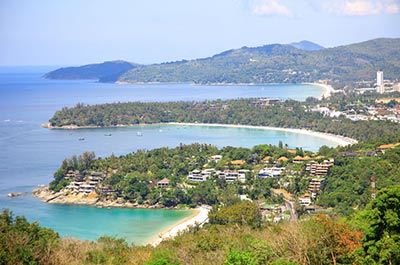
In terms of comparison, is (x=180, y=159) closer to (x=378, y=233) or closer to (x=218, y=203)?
(x=218, y=203)

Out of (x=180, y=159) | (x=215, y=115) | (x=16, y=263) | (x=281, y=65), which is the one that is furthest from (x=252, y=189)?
(x=281, y=65)

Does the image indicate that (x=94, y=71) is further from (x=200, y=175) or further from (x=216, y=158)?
(x=200, y=175)

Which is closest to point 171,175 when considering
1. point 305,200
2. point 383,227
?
point 305,200

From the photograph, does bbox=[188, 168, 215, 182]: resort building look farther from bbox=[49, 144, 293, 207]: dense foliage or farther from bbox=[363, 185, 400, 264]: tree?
bbox=[363, 185, 400, 264]: tree

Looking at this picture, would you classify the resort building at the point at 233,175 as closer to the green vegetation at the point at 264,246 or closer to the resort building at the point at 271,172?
the resort building at the point at 271,172

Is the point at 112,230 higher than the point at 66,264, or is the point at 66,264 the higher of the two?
the point at 66,264

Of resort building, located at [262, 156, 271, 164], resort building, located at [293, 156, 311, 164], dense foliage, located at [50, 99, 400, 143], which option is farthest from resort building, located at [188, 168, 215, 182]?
dense foliage, located at [50, 99, 400, 143]
